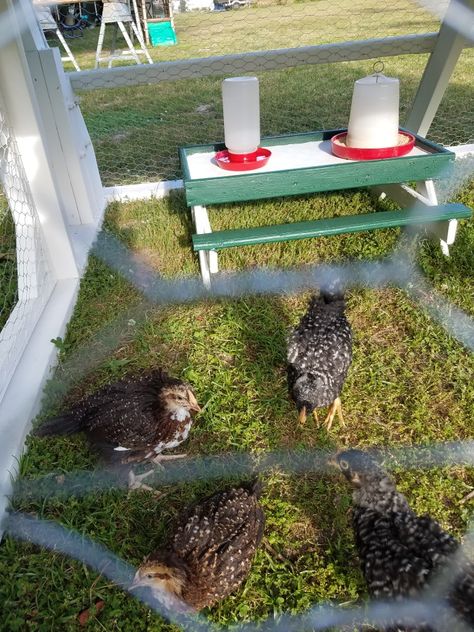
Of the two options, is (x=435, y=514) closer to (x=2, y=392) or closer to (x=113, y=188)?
(x=2, y=392)

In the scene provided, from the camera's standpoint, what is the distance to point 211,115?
639 cm

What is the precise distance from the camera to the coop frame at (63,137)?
257 centimetres

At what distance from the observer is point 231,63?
343 centimetres

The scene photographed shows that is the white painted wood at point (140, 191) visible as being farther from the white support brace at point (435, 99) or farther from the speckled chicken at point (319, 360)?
the speckled chicken at point (319, 360)

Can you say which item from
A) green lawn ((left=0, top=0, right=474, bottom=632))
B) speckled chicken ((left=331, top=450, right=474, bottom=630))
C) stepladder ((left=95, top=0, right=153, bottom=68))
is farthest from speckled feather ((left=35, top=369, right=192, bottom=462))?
stepladder ((left=95, top=0, right=153, bottom=68))

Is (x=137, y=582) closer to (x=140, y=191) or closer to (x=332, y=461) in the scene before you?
(x=332, y=461)

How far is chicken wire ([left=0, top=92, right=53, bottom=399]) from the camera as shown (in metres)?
2.59

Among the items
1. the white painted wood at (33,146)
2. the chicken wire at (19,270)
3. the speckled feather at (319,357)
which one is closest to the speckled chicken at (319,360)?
the speckled feather at (319,357)

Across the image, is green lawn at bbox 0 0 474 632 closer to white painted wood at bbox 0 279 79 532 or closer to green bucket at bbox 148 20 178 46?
white painted wood at bbox 0 279 79 532

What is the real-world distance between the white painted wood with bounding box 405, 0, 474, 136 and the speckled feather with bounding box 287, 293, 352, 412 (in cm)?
236

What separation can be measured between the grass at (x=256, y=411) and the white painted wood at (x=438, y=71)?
1.08 m

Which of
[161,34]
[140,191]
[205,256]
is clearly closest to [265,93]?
[161,34]

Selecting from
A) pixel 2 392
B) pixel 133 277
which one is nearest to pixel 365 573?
pixel 2 392

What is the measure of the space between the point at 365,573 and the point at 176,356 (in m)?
1.50
